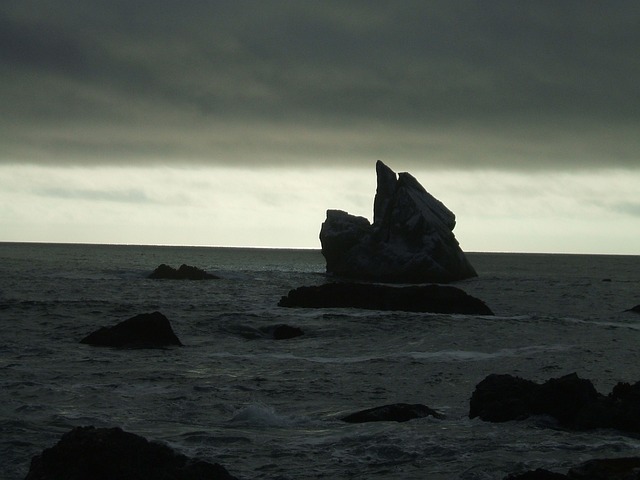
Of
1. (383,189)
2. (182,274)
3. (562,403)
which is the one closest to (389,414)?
(562,403)

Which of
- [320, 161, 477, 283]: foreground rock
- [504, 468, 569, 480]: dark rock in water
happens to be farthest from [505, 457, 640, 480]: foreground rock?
[320, 161, 477, 283]: foreground rock

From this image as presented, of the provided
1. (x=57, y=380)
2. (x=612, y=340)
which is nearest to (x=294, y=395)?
(x=57, y=380)

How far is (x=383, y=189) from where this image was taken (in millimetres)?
97188

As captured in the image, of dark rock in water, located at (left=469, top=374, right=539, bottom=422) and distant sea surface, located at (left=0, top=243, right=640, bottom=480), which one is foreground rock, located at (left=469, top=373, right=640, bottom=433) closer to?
dark rock in water, located at (left=469, top=374, right=539, bottom=422)

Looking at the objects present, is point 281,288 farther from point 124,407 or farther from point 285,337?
point 124,407

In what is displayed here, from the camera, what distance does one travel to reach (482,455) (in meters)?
14.7

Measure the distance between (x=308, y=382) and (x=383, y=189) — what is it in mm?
74545

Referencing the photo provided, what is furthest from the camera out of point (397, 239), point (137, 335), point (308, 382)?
point (397, 239)

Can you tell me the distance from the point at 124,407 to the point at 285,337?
17.2 meters

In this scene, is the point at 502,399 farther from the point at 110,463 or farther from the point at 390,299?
the point at 390,299

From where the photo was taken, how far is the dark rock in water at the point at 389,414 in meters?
17.7

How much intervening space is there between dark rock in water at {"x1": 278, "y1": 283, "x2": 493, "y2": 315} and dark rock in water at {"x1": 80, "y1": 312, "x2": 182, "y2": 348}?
65.8ft

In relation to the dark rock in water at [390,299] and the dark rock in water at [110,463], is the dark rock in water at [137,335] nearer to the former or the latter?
the dark rock in water at [110,463]

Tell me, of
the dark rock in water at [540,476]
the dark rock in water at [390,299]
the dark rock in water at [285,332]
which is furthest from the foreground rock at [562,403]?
the dark rock in water at [390,299]
